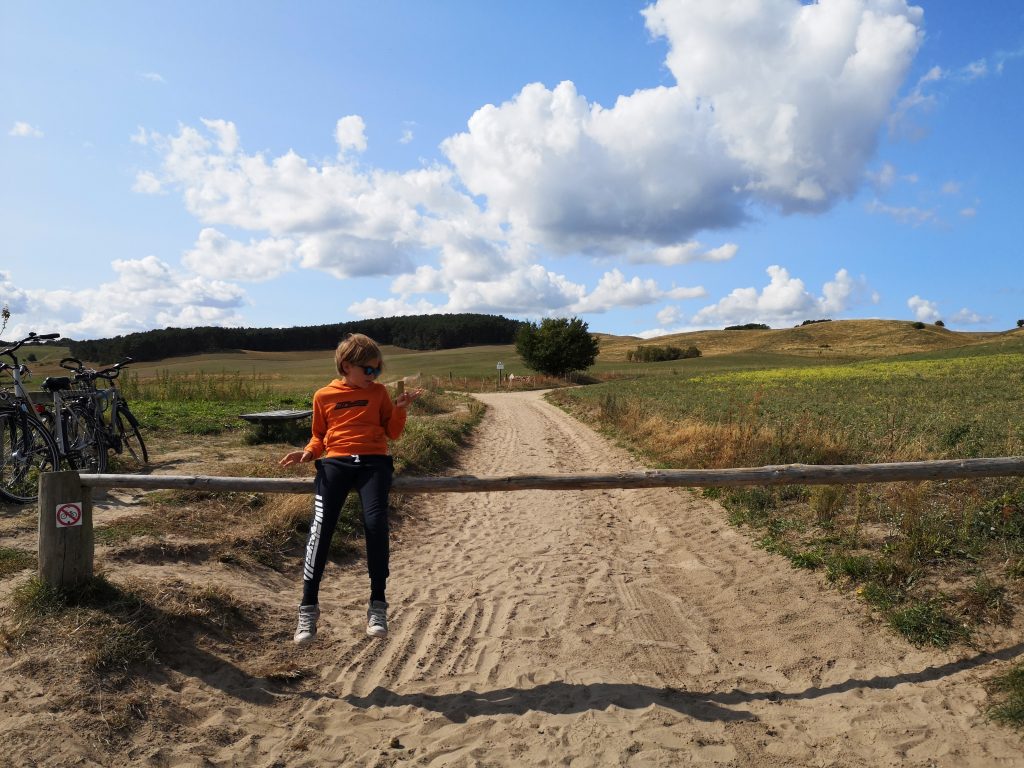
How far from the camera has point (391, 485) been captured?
4949mm

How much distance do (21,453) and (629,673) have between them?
22.2ft

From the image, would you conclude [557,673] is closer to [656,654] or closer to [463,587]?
[656,654]

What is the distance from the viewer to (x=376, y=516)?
14.7 ft

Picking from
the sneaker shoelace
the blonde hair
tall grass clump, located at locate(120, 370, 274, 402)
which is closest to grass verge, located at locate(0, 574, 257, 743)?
the sneaker shoelace

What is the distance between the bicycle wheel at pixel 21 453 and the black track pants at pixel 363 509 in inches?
165

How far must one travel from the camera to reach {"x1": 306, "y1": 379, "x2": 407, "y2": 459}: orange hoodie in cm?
465

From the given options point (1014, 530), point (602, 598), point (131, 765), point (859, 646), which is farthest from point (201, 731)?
point (1014, 530)

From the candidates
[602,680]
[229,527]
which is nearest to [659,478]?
[602,680]

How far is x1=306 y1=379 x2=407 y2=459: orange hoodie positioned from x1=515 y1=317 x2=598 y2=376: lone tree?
54.4 m

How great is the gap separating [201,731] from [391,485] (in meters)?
1.93

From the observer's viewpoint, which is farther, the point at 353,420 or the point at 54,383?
the point at 54,383

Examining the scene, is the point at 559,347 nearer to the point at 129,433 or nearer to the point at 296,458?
the point at 129,433

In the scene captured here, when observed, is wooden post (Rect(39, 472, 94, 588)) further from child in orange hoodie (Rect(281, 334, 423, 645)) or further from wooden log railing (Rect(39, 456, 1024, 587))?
child in orange hoodie (Rect(281, 334, 423, 645))

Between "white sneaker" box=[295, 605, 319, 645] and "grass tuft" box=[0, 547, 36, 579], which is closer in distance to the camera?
"white sneaker" box=[295, 605, 319, 645]
